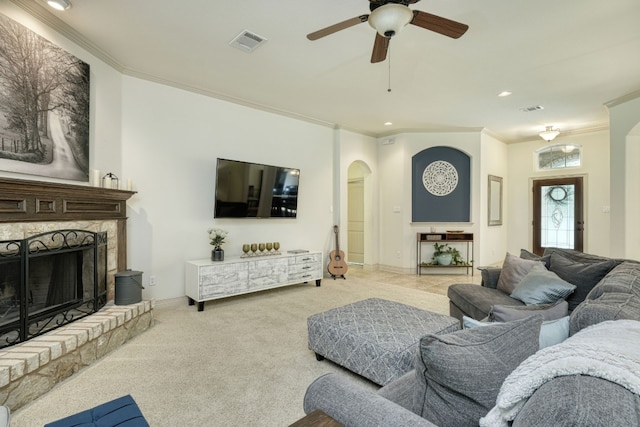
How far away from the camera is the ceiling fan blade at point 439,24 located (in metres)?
2.18

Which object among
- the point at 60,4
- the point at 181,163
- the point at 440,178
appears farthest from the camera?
the point at 440,178

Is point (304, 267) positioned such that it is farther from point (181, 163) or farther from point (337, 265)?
point (181, 163)

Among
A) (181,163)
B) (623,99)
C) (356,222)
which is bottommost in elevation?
(356,222)

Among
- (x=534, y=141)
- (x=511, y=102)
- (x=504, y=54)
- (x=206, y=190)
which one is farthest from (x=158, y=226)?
(x=534, y=141)

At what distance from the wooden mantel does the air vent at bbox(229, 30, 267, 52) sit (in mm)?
1951

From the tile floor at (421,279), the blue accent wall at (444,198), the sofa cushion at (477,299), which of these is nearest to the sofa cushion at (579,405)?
the sofa cushion at (477,299)

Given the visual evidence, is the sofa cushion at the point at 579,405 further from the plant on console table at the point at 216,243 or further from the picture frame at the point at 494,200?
the picture frame at the point at 494,200

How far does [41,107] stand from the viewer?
108 inches

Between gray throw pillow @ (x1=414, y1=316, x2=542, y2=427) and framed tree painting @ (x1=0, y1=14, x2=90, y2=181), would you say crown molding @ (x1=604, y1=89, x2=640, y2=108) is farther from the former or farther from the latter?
framed tree painting @ (x1=0, y1=14, x2=90, y2=181)

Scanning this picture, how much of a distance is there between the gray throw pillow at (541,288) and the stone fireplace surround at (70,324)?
353 cm

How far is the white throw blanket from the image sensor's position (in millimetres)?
698

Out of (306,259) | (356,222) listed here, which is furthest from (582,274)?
(356,222)

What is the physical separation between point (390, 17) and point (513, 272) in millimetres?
2480

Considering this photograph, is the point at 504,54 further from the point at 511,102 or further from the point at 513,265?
the point at 513,265
